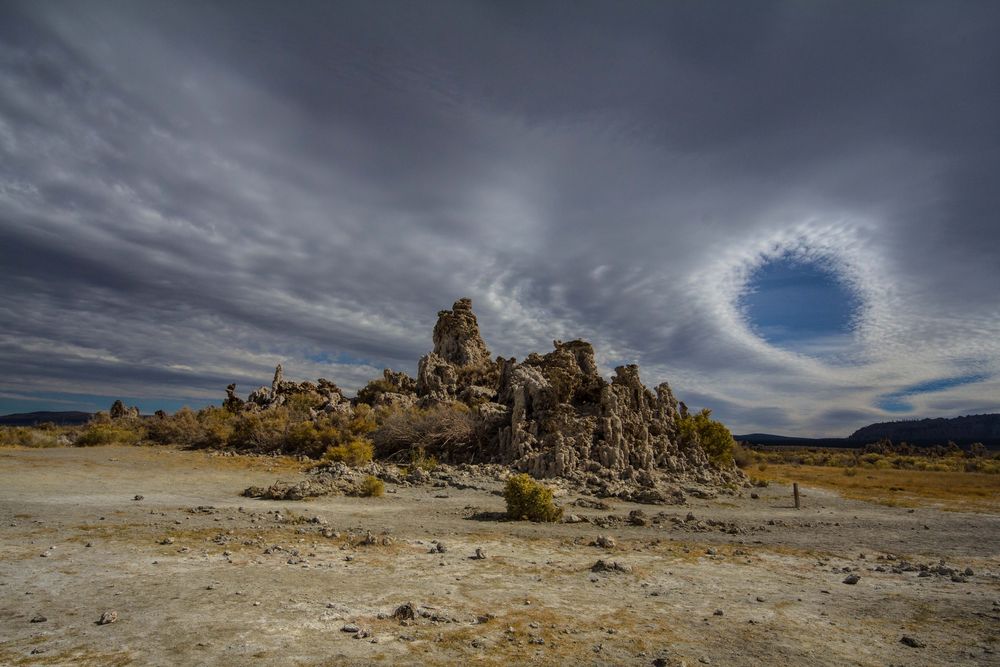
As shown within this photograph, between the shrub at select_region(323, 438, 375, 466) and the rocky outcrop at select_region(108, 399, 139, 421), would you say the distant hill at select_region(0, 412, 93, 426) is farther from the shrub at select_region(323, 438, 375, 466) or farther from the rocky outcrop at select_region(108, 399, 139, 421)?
the shrub at select_region(323, 438, 375, 466)

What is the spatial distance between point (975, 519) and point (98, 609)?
90.4ft

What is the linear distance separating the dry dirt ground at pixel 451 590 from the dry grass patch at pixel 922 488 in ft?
41.5

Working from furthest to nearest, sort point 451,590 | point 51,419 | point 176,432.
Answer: point 51,419
point 176,432
point 451,590

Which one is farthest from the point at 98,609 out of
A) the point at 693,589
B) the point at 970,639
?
the point at 970,639

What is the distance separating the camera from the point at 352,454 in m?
27.5

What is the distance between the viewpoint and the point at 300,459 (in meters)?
28.9

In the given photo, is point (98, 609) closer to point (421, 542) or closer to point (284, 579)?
point (284, 579)

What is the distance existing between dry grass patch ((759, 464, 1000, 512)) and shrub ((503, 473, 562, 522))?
771 inches

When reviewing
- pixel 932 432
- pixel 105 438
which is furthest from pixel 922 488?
pixel 932 432

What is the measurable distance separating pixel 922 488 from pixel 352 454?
36.2 metres

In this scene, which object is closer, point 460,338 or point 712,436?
point 712,436

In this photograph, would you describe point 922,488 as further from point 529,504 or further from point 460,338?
point 460,338

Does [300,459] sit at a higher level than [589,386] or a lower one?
lower

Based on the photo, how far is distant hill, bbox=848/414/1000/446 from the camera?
14838 centimetres
